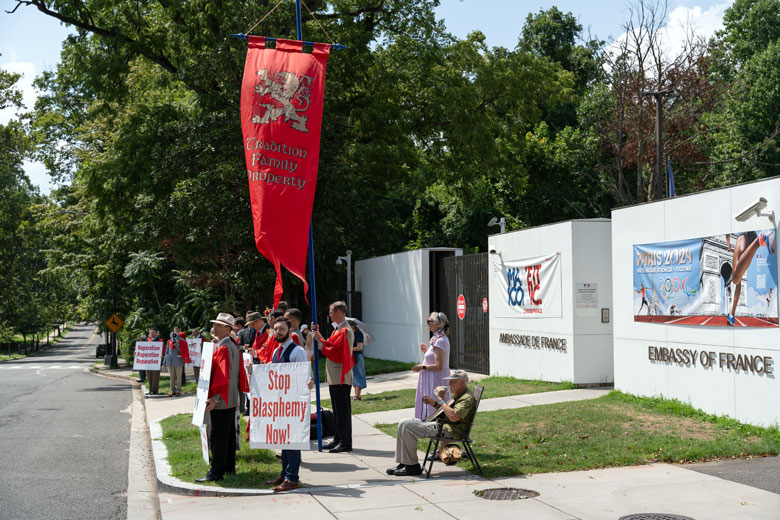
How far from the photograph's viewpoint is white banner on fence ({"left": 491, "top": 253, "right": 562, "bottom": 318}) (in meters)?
15.9

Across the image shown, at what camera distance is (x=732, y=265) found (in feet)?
36.0

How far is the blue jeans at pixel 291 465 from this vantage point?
860 centimetres

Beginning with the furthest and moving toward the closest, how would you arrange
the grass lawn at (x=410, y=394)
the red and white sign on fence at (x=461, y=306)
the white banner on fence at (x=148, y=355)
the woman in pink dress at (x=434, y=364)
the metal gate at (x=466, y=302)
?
the white banner on fence at (x=148, y=355)
the red and white sign on fence at (x=461, y=306)
the metal gate at (x=466, y=302)
the grass lawn at (x=410, y=394)
the woman in pink dress at (x=434, y=364)

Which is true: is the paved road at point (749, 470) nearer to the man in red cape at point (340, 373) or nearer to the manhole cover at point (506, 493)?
the manhole cover at point (506, 493)

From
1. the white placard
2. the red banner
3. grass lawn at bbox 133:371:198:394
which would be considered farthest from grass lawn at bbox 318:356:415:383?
the red banner

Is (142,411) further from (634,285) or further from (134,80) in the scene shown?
(134,80)

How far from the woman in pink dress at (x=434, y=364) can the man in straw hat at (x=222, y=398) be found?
2389 mm

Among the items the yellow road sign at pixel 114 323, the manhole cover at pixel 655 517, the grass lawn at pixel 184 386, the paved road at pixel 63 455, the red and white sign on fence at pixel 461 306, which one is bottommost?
the grass lawn at pixel 184 386

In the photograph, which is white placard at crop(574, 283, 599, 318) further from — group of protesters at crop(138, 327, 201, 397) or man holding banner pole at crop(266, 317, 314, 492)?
group of protesters at crop(138, 327, 201, 397)

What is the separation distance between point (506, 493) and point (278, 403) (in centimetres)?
281

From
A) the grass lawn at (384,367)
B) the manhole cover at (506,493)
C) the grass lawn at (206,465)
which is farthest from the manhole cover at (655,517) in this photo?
the grass lawn at (384,367)

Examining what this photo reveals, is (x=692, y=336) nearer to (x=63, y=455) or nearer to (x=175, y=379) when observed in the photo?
(x=63, y=455)

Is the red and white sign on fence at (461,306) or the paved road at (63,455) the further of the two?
the red and white sign on fence at (461,306)

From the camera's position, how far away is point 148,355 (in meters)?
22.5
